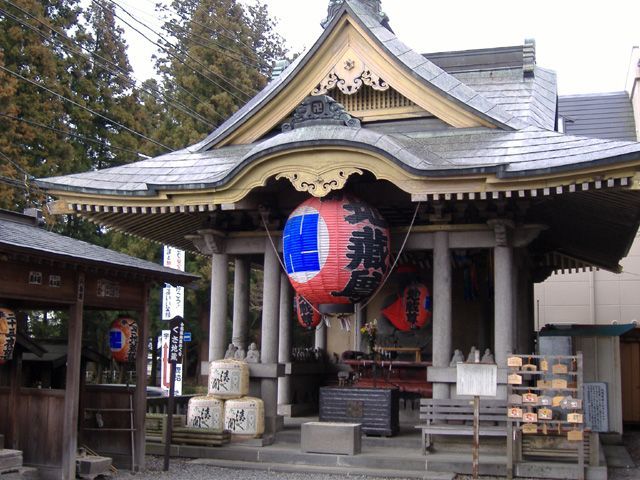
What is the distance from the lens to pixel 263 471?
1196cm

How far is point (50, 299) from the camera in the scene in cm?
992

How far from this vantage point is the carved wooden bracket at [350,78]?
46.6ft

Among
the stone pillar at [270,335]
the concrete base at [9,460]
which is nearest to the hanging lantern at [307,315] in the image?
the stone pillar at [270,335]

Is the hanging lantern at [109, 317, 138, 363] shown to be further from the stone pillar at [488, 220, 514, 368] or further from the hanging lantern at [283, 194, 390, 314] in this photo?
the stone pillar at [488, 220, 514, 368]

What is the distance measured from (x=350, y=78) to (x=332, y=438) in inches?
249

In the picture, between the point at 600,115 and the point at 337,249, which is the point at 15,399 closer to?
the point at 337,249

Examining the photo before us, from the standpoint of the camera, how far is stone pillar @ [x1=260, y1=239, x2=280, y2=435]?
13.6 metres

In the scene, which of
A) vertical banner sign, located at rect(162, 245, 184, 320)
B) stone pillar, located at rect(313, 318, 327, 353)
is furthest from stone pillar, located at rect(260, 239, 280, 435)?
vertical banner sign, located at rect(162, 245, 184, 320)

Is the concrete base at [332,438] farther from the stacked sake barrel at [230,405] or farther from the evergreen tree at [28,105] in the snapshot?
the evergreen tree at [28,105]

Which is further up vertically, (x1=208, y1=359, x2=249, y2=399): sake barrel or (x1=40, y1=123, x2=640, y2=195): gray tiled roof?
(x1=40, y1=123, x2=640, y2=195): gray tiled roof

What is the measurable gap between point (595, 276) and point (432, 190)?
13.7 m

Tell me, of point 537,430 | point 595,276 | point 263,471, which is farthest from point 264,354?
point 595,276

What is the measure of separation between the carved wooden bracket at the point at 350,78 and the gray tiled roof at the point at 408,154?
0.86 meters

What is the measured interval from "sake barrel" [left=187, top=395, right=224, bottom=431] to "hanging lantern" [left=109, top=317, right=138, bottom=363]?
2.21 m
